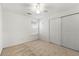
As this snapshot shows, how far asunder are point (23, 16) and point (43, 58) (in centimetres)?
72

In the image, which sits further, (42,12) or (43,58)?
(42,12)

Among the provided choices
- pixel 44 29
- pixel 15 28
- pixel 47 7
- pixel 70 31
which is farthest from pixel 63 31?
pixel 15 28

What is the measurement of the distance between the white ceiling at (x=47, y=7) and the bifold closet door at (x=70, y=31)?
148 millimetres

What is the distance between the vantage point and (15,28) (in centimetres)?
125

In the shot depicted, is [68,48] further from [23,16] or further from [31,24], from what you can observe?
[23,16]

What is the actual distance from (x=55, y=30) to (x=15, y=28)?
663 millimetres

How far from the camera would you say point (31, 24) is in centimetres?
132

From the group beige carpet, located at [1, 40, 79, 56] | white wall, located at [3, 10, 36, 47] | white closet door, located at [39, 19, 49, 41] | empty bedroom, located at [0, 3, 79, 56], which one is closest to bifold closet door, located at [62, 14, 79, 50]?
empty bedroom, located at [0, 3, 79, 56]

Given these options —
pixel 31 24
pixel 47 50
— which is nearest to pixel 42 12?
pixel 31 24

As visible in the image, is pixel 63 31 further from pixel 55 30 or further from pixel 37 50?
pixel 37 50

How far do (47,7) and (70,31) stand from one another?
0.54 metres

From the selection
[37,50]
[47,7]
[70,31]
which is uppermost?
[47,7]

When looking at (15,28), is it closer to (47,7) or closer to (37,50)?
(37,50)

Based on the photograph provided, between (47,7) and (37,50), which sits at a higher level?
(47,7)
